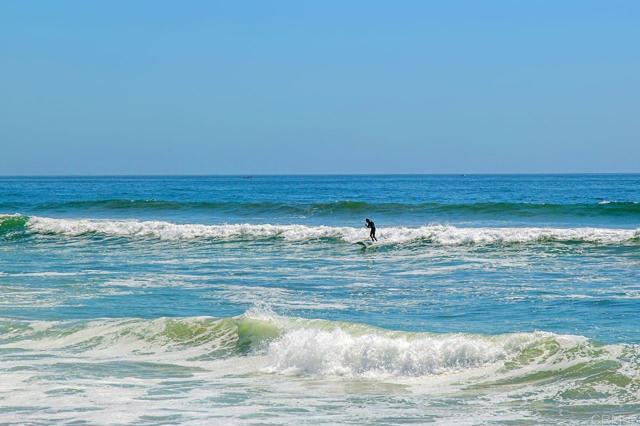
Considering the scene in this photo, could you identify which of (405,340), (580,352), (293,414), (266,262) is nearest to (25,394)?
(293,414)

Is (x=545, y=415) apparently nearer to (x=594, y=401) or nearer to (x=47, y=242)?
(x=594, y=401)

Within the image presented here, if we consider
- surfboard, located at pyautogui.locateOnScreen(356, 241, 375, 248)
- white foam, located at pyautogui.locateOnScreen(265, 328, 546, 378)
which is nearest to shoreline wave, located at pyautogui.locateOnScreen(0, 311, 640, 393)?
white foam, located at pyautogui.locateOnScreen(265, 328, 546, 378)

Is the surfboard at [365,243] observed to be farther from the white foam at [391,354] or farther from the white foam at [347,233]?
the white foam at [391,354]

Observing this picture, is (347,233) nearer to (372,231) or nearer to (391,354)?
(372,231)

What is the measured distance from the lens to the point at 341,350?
13.4m

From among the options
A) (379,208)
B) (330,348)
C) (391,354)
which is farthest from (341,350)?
(379,208)

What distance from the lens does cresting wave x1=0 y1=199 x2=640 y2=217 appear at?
1674 inches

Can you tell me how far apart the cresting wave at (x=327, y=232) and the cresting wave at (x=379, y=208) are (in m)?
9.55

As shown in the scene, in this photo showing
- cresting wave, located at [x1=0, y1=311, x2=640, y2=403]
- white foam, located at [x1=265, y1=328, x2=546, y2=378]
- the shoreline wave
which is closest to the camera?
cresting wave, located at [x1=0, y1=311, x2=640, y2=403]

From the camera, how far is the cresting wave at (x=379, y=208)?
42.5m

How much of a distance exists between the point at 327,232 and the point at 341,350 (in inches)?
798

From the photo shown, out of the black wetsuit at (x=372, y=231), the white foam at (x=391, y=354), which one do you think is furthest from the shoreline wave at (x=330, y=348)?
the black wetsuit at (x=372, y=231)

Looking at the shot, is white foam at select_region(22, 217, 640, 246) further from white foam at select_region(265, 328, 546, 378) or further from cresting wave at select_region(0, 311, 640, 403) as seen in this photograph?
white foam at select_region(265, 328, 546, 378)

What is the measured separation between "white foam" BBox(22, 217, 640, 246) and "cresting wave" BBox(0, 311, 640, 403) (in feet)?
50.5
